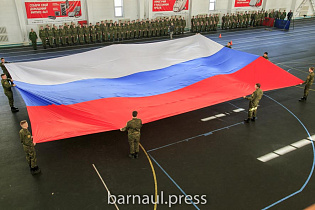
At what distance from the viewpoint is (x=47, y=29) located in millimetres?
17453

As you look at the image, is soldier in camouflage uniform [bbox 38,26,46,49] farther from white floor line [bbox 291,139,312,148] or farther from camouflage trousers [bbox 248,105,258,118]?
white floor line [bbox 291,139,312,148]

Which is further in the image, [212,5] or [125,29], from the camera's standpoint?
[212,5]

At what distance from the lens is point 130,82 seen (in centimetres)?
841

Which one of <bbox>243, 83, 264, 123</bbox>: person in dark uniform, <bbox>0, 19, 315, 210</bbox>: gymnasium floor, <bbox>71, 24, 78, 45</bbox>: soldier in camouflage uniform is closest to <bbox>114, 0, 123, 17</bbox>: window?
<bbox>71, 24, 78, 45</bbox>: soldier in camouflage uniform

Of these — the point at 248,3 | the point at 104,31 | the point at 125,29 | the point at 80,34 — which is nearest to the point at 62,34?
the point at 80,34

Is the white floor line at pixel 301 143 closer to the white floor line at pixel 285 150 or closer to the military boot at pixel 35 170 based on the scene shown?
the white floor line at pixel 285 150

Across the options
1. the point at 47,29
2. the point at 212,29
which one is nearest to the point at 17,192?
the point at 47,29

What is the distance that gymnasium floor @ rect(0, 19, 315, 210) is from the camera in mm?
A: 5312

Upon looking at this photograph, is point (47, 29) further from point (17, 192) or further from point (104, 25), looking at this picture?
point (17, 192)

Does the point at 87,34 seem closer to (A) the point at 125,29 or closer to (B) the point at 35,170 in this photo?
(A) the point at 125,29

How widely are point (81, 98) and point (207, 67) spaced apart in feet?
16.5

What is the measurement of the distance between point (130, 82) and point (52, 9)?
13.5 metres

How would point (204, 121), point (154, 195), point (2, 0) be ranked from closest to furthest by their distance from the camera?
point (154, 195)
point (204, 121)
point (2, 0)

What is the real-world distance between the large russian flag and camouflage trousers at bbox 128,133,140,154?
1.40ft
